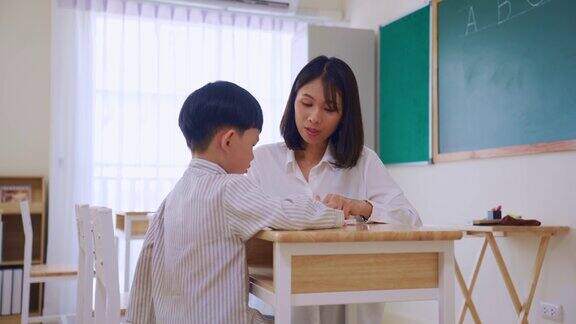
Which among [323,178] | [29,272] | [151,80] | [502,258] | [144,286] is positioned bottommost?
[29,272]

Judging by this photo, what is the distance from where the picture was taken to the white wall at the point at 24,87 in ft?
15.0

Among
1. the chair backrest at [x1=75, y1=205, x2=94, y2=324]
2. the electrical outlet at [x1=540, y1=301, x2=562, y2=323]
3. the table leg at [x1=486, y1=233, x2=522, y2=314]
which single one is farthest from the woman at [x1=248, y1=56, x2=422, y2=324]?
the electrical outlet at [x1=540, y1=301, x2=562, y2=323]

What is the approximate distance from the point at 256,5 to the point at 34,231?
8.70ft

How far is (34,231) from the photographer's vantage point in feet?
14.9

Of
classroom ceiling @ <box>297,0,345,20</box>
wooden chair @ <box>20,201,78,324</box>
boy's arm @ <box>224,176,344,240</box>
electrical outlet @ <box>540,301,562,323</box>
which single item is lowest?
electrical outlet @ <box>540,301,562,323</box>

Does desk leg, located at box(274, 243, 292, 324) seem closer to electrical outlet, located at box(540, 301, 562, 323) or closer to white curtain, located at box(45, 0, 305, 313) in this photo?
electrical outlet, located at box(540, 301, 562, 323)

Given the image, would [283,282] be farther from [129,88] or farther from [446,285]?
[129,88]

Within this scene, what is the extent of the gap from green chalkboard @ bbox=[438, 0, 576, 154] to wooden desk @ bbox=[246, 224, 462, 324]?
2064mm

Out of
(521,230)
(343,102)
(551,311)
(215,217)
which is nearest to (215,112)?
(215,217)

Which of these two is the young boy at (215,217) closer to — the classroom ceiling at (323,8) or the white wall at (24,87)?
the white wall at (24,87)

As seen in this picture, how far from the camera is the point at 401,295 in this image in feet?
3.72

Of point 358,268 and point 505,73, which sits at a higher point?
point 505,73

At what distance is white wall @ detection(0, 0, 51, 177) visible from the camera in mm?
4559

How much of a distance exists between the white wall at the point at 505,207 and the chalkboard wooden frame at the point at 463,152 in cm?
4
